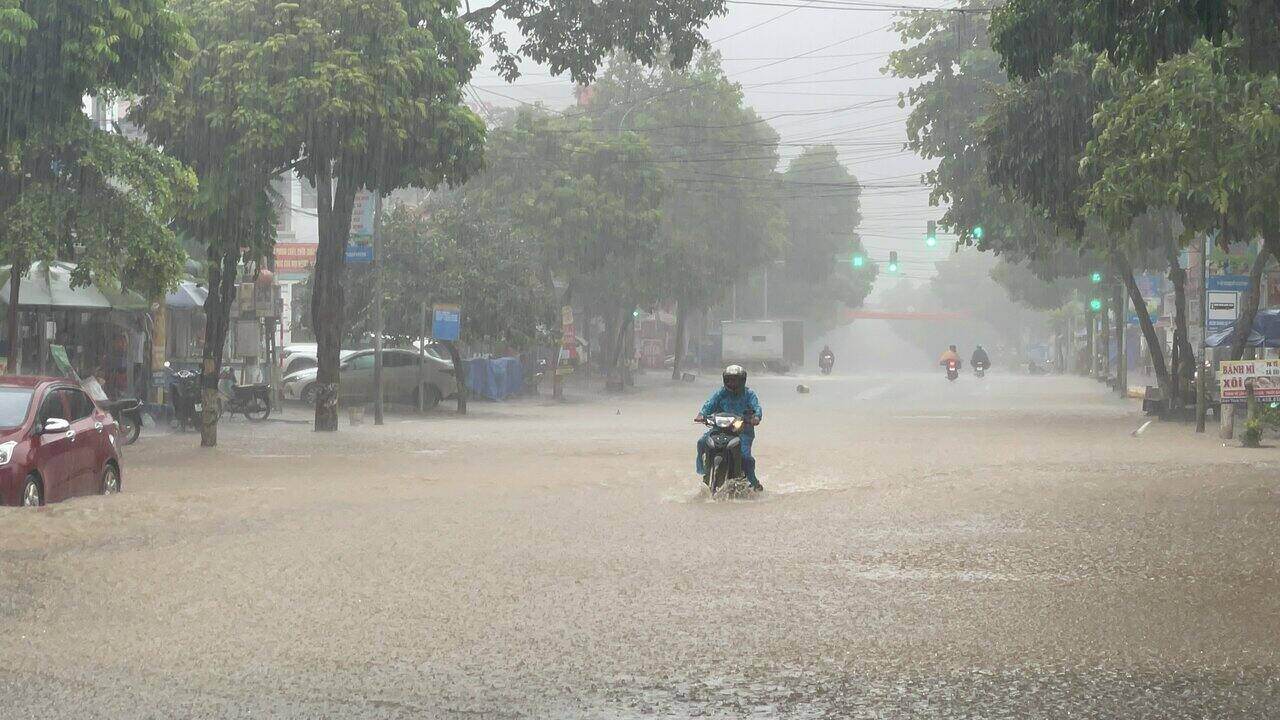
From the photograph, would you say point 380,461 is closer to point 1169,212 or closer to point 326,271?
point 326,271

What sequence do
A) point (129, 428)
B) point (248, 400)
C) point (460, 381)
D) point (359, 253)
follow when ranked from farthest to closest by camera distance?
point (460, 381), point (248, 400), point (359, 253), point (129, 428)

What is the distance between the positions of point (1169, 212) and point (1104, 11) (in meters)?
21.2

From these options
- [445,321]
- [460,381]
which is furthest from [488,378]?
[445,321]

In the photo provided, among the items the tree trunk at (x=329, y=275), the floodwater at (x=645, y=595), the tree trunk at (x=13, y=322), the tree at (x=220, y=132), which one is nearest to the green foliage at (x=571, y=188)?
the tree trunk at (x=329, y=275)

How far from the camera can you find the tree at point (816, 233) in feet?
300

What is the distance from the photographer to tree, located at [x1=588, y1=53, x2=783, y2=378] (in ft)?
197

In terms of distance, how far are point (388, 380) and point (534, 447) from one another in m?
14.0

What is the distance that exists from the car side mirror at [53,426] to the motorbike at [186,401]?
15515 millimetres

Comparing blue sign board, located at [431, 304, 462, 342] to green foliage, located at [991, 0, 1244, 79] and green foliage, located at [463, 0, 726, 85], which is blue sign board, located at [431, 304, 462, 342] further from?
green foliage, located at [991, 0, 1244, 79]

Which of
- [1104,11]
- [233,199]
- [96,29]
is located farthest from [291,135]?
[1104,11]

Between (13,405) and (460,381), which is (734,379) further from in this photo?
(460,381)

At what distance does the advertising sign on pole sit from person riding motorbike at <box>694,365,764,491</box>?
11260mm

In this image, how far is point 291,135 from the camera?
23812mm

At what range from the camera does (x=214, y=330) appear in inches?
1022
